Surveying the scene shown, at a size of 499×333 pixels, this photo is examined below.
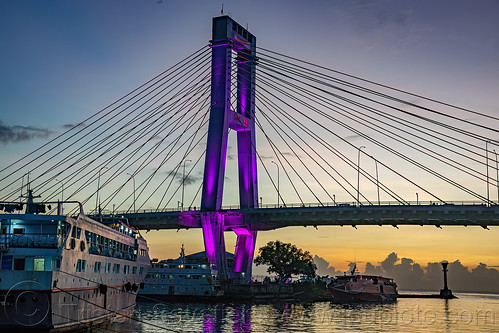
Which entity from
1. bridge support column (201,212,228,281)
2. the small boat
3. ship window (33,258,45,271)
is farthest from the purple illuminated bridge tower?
ship window (33,258,45,271)

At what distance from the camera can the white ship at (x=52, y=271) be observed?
3644 centimetres

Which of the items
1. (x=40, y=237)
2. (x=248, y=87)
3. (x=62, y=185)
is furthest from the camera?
(x=248, y=87)

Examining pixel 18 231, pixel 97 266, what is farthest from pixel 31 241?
pixel 97 266

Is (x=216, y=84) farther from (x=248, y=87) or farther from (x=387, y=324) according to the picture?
(x=387, y=324)

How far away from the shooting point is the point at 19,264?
38.0 m

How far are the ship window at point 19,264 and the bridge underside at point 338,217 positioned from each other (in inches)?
2208

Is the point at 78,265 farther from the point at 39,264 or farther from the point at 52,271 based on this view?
the point at 52,271

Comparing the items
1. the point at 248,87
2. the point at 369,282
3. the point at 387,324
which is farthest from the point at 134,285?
the point at 369,282

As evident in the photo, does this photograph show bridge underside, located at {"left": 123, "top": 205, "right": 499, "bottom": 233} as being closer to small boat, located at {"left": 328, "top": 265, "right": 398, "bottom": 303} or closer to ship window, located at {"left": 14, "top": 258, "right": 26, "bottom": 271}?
small boat, located at {"left": 328, "top": 265, "right": 398, "bottom": 303}

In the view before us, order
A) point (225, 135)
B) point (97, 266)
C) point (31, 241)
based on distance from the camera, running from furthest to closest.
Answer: point (225, 135) → point (97, 266) → point (31, 241)

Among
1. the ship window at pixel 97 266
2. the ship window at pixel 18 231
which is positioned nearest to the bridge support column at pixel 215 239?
the ship window at pixel 97 266

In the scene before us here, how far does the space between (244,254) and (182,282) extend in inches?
550

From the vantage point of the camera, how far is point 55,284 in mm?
37375

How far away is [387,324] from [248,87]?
157 ft
